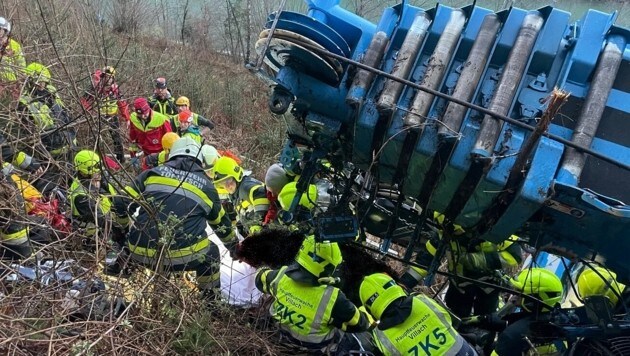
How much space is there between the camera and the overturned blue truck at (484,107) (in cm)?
280

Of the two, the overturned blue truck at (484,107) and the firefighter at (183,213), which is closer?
the overturned blue truck at (484,107)

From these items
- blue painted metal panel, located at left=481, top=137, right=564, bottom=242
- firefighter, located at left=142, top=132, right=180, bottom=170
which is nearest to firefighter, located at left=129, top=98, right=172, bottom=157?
firefighter, located at left=142, top=132, right=180, bottom=170

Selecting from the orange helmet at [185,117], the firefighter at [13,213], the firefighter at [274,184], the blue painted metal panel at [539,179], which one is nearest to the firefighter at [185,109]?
the orange helmet at [185,117]

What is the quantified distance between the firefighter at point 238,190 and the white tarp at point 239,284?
19.6 inches

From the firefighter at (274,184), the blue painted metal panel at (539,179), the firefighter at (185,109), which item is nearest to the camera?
the blue painted metal panel at (539,179)

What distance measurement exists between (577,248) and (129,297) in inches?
103

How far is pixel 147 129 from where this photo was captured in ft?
26.7

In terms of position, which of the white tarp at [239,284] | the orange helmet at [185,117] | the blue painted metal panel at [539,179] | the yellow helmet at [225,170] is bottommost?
the white tarp at [239,284]

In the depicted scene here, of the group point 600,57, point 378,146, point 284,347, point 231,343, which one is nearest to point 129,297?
point 231,343

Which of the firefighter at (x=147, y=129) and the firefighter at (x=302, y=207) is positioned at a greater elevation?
the firefighter at (x=302, y=207)

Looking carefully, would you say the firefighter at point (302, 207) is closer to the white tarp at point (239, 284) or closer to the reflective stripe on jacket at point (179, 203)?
the reflective stripe on jacket at point (179, 203)

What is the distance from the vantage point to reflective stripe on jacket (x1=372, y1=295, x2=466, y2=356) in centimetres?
346

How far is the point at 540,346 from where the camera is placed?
4.03 metres

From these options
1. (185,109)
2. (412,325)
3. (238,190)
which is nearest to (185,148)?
(238,190)
